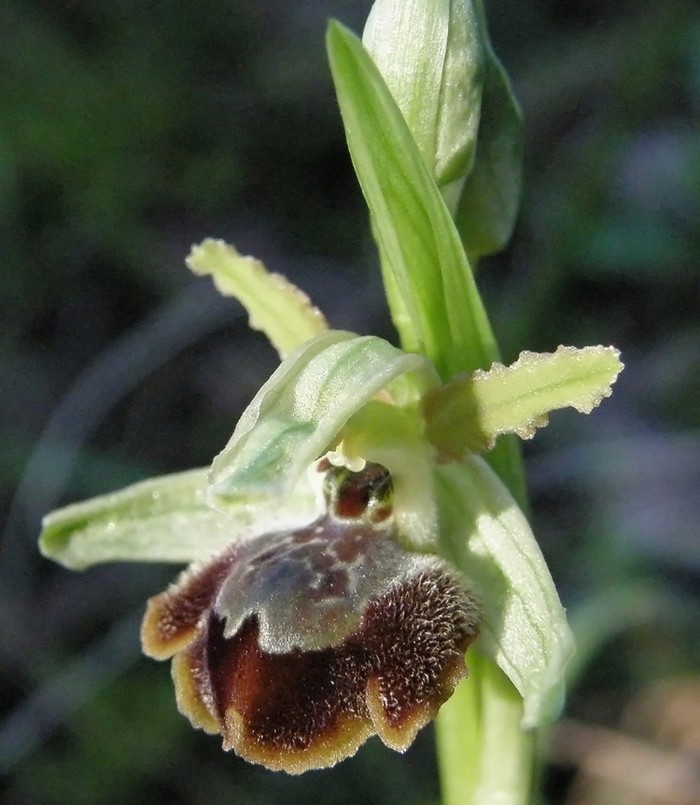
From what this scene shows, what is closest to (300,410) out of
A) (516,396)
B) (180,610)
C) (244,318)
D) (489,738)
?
(516,396)

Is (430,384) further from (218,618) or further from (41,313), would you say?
(41,313)

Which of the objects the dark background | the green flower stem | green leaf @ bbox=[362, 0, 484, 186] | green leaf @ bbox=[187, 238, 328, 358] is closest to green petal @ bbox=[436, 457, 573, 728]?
the green flower stem

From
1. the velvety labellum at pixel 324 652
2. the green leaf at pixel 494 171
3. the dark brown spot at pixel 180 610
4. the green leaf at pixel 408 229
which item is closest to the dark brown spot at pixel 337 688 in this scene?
the velvety labellum at pixel 324 652

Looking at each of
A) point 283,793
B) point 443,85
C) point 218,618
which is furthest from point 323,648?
point 283,793

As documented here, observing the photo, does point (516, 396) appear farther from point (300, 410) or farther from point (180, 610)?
point (180, 610)

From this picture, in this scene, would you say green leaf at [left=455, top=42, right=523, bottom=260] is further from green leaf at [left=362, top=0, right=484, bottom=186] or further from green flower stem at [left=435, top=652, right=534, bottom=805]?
green flower stem at [left=435, top=652, right=534, bottom=805]

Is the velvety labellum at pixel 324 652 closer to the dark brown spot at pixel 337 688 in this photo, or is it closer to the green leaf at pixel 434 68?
the dark brown spot at pixel 337 688
